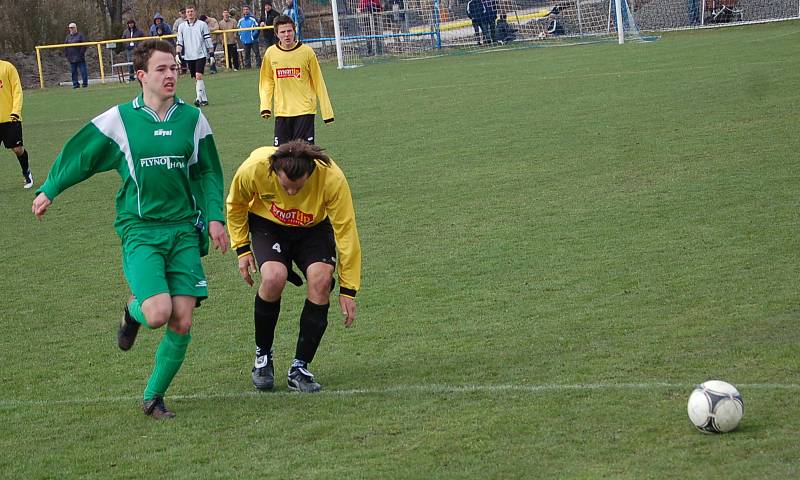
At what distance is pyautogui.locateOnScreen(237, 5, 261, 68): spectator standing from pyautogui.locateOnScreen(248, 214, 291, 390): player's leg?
24668mm

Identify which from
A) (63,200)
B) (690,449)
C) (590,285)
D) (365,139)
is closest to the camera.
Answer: (690,449)

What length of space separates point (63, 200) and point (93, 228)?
6.32 feet

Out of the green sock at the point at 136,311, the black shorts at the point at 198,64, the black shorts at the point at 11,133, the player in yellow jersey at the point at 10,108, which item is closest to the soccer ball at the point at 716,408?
the green sock at the point at 136,311

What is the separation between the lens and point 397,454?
462 cm

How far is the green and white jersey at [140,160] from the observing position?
5207 mm

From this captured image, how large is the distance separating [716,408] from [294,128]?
27.1 ft

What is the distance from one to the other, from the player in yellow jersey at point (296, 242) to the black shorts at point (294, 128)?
20.9 feet

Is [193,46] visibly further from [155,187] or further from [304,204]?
→ [155,187]

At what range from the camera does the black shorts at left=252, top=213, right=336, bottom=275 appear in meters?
5.61

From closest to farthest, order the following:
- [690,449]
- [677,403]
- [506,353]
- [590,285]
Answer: [690,449] < [677,403] < [506,353] < [590,285]

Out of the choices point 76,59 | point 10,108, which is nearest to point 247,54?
point 76,59

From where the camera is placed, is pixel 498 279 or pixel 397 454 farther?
pixel 498 279

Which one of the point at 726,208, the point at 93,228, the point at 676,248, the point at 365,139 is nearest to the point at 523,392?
the point at 676,248

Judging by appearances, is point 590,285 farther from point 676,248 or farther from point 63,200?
point 63,200
